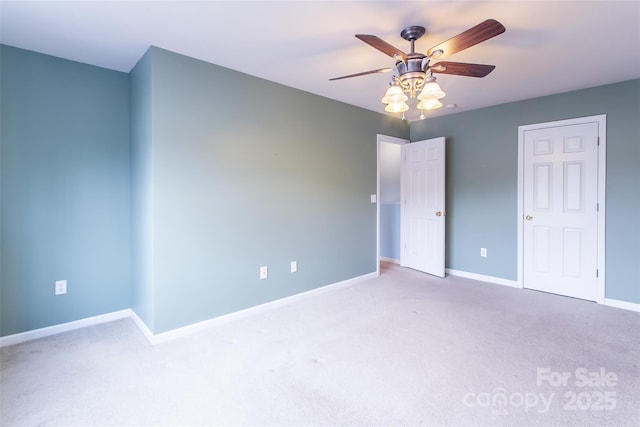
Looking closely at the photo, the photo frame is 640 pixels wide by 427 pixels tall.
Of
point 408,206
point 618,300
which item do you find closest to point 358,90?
point 408,206

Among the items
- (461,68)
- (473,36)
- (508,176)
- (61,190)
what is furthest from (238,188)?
(508,176)

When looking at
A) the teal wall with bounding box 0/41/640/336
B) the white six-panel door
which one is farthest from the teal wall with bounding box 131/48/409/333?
the white six-panel door

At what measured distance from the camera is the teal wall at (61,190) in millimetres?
2488

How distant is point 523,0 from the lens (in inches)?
73.3

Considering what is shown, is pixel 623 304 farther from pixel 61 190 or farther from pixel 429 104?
pixel 61 190

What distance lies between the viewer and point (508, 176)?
406 centimetres

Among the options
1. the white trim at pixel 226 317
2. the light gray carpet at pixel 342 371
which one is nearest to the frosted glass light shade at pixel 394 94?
the light gray carpet at pixel 342 371

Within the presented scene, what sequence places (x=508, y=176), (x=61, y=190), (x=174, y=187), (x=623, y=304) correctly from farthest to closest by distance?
1. (x=508, y=176)
2. (x=623, y=304)
3. (x=61, y=190)
4. (x=174, y=187)

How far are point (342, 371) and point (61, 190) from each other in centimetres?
279

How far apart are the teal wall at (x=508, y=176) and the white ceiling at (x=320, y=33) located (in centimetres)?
45

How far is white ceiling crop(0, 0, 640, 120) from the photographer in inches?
76.5

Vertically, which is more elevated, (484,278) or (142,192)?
(142,192)

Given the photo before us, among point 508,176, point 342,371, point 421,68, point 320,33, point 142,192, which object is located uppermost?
point 320,33

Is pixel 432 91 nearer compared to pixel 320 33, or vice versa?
pixel 432 91
